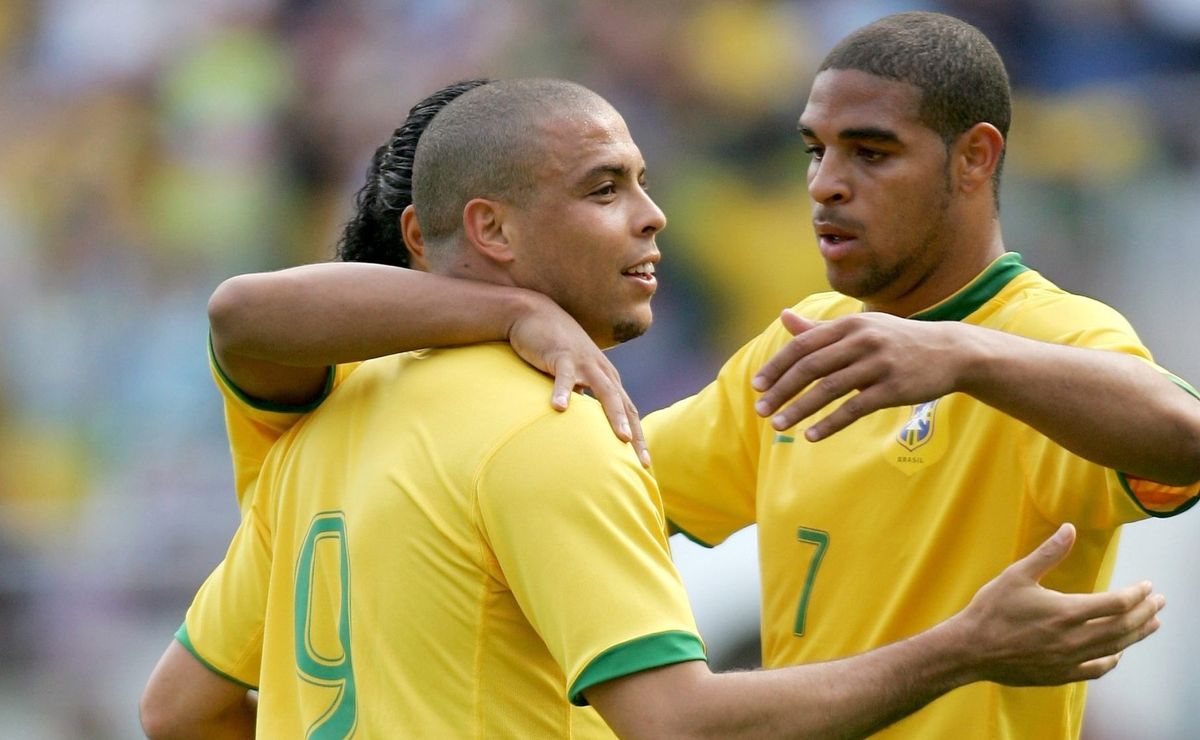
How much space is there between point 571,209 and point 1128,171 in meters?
5.63

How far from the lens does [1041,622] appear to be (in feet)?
7.93

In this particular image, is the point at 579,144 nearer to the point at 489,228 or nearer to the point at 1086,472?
the point at 489,228

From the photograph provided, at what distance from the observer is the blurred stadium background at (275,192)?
284 inches

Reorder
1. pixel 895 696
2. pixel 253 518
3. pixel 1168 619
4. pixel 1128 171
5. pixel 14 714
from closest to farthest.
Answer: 1. pixel 895 696
2. pixel 253 518
3. pixel 1168 619
4. pixel 14 714
5. pixel 1128 171

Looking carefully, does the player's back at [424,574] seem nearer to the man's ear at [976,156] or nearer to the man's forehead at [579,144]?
the man's forehead at [579,144]

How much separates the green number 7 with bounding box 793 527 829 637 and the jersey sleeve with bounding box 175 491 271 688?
1054 mm

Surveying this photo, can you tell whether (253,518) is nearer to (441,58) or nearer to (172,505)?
(172,505)

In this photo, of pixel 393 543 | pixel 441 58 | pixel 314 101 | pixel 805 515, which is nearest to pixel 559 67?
pixel 441 58

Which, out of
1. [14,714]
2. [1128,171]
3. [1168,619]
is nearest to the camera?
[1168,619]

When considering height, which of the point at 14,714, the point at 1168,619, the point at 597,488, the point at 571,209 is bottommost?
the point at 14,714

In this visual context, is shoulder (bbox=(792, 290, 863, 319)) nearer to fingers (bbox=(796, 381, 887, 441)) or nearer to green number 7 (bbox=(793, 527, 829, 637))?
green number 7 (bbox=(793, 527, 829, 637))

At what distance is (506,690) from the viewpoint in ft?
8.35

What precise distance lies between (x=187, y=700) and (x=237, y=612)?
0.23 meters

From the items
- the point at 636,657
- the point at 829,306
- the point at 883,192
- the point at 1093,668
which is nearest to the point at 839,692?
the point at 636,657
